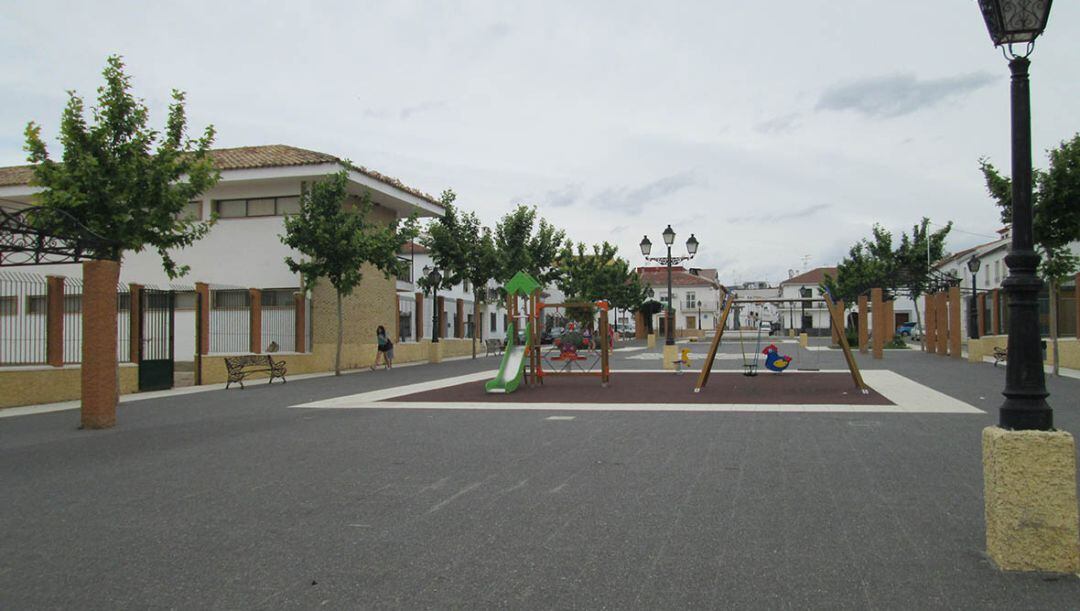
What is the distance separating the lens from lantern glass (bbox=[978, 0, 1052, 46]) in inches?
169

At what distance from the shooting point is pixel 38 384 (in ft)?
48.9

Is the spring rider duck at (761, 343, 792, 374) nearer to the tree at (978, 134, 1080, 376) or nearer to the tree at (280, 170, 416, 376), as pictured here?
the tree at (978, 134, 1080, 376)

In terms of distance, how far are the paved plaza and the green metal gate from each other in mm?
6893

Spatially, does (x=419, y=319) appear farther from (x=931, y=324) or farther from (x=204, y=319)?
(x=931, y=324)

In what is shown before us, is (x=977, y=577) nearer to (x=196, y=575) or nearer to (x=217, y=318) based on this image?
(x=196, y=575)

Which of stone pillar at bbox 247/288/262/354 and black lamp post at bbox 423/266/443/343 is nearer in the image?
stone pillar at bbox 247/288/262/354

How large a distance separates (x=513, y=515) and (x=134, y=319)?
15194 mm

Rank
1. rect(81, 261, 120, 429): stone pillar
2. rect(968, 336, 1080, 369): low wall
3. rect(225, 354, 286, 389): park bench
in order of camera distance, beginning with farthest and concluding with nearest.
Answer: rect(968, 336, 1080, 369): low wall → rect(225, 354, 286, 389): park bench → rect(81, 261, 120, 429): stone pillar

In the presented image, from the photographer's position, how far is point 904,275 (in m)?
39.9

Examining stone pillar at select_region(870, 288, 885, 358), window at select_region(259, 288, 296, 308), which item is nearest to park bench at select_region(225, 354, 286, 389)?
window at select_region(259, 288, 296, 308)

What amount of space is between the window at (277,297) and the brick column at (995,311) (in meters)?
24.2

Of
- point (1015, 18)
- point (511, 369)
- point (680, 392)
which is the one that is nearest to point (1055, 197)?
point (680, 392)

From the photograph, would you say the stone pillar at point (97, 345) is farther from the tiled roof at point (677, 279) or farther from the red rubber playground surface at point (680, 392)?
the tiled roof at point (677, 279)

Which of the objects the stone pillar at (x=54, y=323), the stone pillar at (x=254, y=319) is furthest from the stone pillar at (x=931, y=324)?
the stone pillar at (x=54, y=323)
